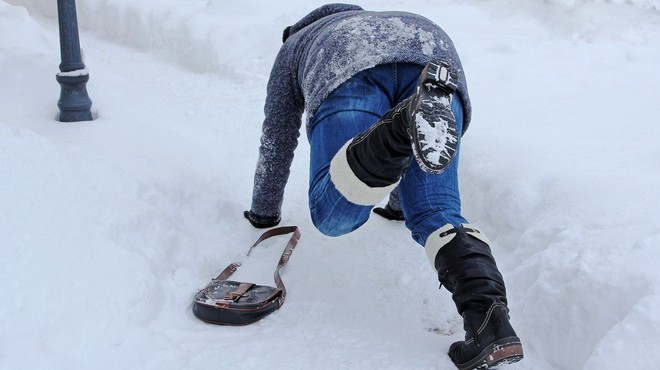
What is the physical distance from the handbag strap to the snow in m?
0.03

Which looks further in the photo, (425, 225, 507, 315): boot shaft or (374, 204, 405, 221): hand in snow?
(374, 204, 405, 221): hand in snow

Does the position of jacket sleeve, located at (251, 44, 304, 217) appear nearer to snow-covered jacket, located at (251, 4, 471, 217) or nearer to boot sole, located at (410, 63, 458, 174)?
snow-covered jacket, located at (251, 4, 471, 217)

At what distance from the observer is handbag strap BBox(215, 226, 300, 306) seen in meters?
2.13

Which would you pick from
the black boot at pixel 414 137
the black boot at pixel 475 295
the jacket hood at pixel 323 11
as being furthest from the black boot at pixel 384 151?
the jacket hood at pixel 323 11

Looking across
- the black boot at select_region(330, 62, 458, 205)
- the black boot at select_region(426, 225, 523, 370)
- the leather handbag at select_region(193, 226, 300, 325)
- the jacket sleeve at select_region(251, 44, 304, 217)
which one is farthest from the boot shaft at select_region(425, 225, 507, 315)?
the jacket sleeve at select_region(251, 44, 304, 217)

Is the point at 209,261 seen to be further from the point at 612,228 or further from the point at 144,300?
the point at 612,228

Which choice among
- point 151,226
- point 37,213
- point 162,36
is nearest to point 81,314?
point 37,213

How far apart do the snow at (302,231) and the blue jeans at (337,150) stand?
1.26 feet

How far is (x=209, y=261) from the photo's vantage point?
2.28 meters

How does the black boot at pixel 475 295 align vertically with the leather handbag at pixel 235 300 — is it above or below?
above

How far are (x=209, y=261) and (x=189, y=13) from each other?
3.34 m

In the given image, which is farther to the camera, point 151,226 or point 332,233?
point 151,226

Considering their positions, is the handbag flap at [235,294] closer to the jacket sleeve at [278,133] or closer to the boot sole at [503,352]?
the jacket sleeve at [278,133]

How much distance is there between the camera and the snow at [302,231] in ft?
5.36
